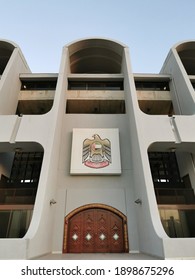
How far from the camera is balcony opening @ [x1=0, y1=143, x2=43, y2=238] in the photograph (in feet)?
25.5

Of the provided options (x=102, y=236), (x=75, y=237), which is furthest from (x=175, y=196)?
(x=75, y=237)

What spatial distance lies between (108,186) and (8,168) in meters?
5.71

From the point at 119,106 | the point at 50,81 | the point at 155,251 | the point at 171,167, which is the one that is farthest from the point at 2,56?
the point at 155,251

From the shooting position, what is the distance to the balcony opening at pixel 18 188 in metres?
7.79

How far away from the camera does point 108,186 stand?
9.32 meters

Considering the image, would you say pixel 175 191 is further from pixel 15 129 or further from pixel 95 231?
pixel 15 129

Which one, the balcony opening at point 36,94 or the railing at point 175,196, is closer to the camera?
the railing at point 175,196

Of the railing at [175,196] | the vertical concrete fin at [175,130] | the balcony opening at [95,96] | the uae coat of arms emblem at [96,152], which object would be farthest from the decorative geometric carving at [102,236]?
the balcony opening at [95,96]

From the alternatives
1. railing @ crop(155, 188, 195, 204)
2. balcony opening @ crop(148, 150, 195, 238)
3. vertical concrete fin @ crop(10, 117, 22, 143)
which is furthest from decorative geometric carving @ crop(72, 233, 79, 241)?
vertical concrete fin @ crop(10, 117, 22, 143)

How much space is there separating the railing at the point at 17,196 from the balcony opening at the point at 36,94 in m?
5.81

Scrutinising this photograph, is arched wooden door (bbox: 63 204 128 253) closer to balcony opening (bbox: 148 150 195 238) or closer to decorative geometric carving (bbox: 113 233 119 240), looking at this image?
decorative geometric carving (bbox: 113 233 119 240)

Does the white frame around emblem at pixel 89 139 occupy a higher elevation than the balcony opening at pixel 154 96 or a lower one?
lower

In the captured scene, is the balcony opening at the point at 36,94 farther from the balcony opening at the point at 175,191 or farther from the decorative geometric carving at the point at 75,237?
the decorative geometric carving at the point at 75,237

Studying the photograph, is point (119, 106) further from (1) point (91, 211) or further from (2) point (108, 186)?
(1) point (91, 211)
